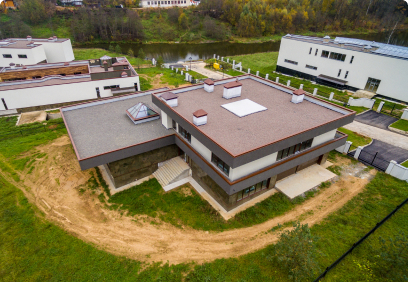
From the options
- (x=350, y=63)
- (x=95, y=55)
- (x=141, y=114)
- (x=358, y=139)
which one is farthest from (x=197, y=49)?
(x=358, y=139)

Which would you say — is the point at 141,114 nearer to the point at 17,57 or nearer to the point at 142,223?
the point at 142,223

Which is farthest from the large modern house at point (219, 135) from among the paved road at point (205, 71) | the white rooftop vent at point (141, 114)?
the paved road at point (205, 71)

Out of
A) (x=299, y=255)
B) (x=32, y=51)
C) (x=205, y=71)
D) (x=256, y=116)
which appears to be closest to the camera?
(x=299, y=255)

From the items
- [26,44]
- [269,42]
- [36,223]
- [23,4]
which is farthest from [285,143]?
[23,4]

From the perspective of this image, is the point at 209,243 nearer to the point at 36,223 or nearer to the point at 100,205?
the point at 100,205

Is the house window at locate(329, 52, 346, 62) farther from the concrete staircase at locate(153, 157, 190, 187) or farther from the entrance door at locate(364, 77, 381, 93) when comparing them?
the concrete staircase at locate(153, 157, 190, 187)

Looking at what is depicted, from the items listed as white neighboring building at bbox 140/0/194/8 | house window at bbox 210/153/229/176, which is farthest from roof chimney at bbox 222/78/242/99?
white neighboring building at bbox 140/0/194/8

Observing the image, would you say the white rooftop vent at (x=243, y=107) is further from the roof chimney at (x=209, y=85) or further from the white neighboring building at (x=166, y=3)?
the white neighboring building at (x=166, y=3)
